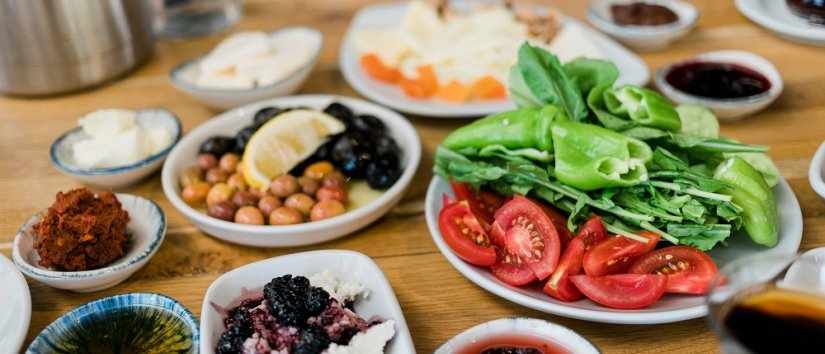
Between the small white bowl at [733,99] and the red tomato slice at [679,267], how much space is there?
2.43 ft

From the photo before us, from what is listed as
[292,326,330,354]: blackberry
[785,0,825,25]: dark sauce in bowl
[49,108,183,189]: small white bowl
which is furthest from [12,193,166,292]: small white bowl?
[785,0,825,25]: dark sauce in bowl

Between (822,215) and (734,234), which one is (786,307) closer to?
(734,234)

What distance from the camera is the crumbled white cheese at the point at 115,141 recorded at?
1.94 meters

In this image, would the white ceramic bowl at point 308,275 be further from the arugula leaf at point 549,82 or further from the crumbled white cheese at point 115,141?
the crumbled white cheese at point 115,141

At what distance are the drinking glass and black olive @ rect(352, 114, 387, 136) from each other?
3.53 ft

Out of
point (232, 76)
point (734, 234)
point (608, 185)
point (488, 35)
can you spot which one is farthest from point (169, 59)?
point (734, 234)

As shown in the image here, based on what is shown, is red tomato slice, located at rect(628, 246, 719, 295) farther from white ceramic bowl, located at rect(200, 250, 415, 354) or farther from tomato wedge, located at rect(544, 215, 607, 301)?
white ceramic bowl, located at rect(200, 250, 415, 354)

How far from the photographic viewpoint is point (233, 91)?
220 cm

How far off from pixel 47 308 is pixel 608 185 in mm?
1214

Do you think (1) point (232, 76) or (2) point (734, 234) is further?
(1) point (232, 76)

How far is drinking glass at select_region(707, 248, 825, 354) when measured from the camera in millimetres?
1014

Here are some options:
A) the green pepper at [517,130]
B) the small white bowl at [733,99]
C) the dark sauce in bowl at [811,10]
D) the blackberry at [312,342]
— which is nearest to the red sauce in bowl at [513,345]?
the blackberry at [312,342]

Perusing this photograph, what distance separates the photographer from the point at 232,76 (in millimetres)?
2293

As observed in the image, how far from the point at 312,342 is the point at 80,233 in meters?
0.65
